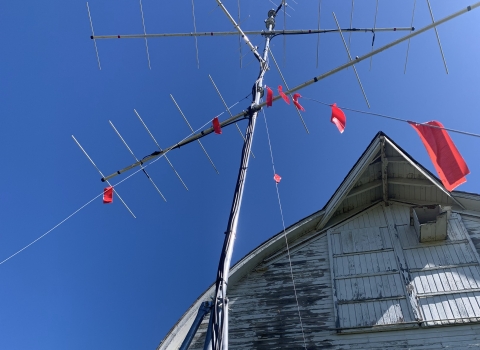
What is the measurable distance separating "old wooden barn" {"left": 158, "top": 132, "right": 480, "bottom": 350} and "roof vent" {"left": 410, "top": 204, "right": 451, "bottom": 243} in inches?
0.8

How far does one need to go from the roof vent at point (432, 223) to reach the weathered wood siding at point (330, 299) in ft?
0.54

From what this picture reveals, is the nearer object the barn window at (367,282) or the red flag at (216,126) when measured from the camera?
the red flag at (216,126)

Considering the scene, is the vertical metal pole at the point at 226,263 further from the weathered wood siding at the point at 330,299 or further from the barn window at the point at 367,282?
the barn window at the point at 367,282

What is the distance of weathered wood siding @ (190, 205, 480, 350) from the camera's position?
6004mm

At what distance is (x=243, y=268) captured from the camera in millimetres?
7699

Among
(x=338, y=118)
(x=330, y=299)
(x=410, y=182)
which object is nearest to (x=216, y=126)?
(x=338, y=118)

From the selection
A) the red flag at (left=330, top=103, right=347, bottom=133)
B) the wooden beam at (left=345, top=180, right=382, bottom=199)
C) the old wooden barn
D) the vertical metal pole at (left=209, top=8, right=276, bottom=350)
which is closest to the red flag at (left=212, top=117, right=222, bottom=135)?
the vertical metal pole at (left=209, top=8, right=276, bottom=350)

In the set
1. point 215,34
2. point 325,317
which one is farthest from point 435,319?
point 215,34

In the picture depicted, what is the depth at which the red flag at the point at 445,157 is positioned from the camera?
4.73 m

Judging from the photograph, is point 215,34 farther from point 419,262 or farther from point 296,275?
point 419,262

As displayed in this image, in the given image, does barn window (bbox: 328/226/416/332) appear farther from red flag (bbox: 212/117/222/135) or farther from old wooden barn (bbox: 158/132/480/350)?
red flag (bbox: 212/117/222/135)

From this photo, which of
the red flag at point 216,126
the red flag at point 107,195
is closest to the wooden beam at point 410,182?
the red flag at point 216,126

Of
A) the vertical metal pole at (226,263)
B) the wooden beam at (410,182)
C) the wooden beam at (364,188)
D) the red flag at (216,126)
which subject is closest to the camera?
the vertical metal pole at (226,263)

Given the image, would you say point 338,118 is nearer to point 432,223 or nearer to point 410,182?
point 432,223
